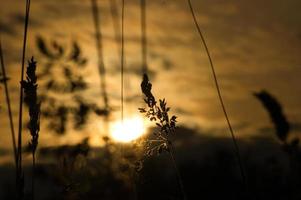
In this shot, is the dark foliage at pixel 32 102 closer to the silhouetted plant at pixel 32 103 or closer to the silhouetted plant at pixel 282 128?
the silhouetted plant at pixel 32 103

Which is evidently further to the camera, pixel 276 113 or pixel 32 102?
pixel 32 102

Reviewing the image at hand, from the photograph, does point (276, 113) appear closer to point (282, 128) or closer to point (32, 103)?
point (282, 128)

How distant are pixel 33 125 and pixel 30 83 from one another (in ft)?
0.94

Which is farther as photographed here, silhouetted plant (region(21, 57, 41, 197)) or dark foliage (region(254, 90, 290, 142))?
silhouetted plant (region(21, 57, 41, 197))

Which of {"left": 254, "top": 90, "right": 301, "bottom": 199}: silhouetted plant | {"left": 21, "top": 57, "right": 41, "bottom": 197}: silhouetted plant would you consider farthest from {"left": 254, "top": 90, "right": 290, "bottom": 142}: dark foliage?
{"left": 21, "top": 57, "right": 41, "bottom": 197}: silhouetted plant

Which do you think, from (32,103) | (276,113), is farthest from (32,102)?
(276,113)

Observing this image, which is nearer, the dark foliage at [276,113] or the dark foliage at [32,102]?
the dark foliage at [276,113]

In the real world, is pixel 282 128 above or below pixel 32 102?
below

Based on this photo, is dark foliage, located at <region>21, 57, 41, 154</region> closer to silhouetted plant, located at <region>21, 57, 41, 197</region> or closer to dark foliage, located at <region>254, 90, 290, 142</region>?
silhouetted plant, located at <region>21, 57, 41, 197</region>

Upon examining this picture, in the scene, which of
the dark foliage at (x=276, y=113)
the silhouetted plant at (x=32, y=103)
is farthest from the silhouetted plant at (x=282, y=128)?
the silhouetted plant at (x=32, y=103)

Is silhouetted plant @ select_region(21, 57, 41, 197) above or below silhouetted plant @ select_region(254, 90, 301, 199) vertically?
above

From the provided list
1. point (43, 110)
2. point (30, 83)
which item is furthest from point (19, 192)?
point (43, 110)

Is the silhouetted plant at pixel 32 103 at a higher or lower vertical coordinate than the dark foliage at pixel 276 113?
higher

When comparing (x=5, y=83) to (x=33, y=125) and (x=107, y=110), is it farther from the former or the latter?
(x=107, y=110)
